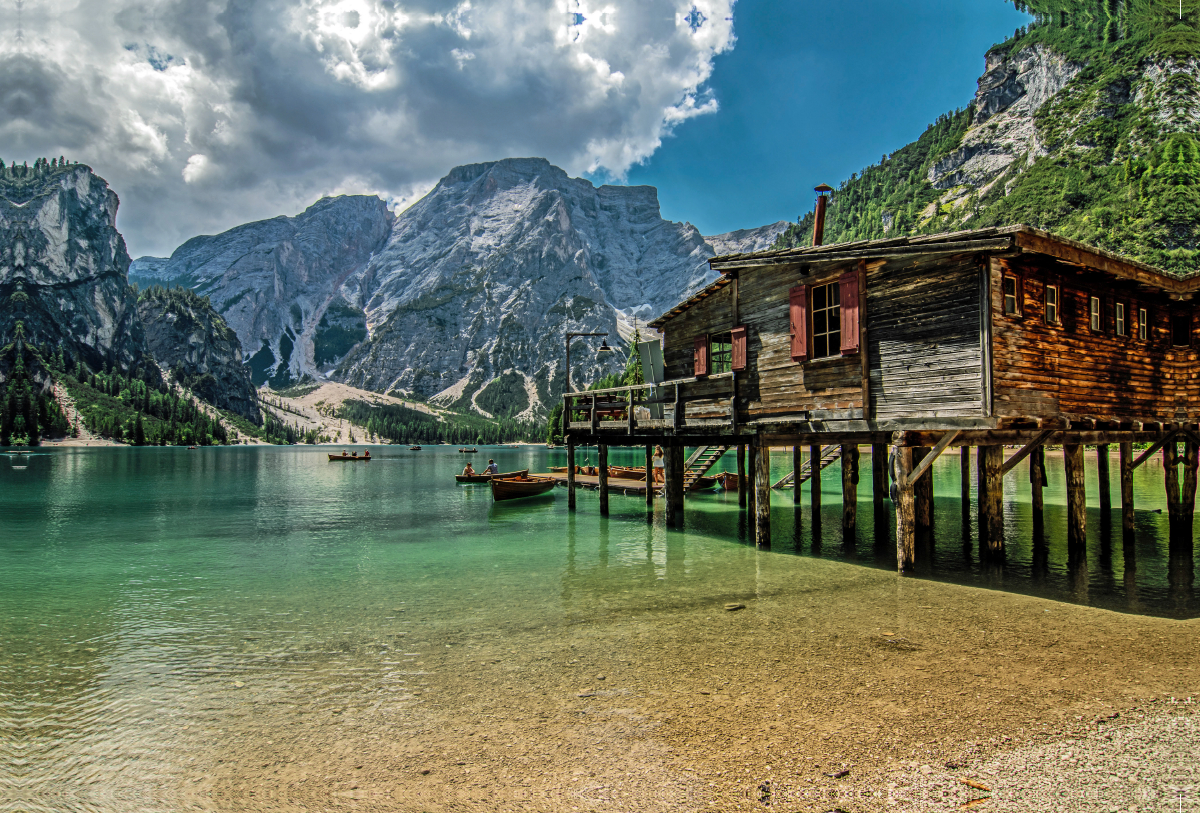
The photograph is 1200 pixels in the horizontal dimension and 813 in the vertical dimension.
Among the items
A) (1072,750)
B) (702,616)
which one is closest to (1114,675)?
(1072,750)

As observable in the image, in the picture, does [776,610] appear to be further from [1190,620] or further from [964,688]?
[1190,620]

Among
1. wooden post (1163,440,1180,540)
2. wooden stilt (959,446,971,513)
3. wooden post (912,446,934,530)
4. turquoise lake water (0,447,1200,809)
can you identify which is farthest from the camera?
wooden stilt (959,446,971,513)

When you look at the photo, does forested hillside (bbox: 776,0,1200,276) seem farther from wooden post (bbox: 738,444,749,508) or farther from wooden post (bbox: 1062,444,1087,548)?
wooden post (bbox: 1062,444,1087,548)

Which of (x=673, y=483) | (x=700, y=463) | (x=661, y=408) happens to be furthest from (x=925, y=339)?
(x=700, y=463)

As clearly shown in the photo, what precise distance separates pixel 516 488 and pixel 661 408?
1666cm

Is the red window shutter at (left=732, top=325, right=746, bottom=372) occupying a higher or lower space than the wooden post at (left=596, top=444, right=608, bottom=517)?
higher

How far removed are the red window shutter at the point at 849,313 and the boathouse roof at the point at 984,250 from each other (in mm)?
616

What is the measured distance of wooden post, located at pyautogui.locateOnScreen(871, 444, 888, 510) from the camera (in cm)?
2745

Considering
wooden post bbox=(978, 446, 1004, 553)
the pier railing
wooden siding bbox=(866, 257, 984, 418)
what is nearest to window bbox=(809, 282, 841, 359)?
wooden siding bbox=(866, 257, 984, 418)

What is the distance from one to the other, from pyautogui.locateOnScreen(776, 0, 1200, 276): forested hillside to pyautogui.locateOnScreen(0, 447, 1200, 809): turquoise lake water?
99.9 meters

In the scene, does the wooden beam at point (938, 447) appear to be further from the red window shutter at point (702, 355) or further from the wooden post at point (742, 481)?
the wooden post at point (742, 481)

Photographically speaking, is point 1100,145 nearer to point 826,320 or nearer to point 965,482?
point 965,482

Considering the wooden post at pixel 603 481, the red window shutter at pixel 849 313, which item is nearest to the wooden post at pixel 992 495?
the red window shutter at pixel 849 313

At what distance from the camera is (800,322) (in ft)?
65.3
